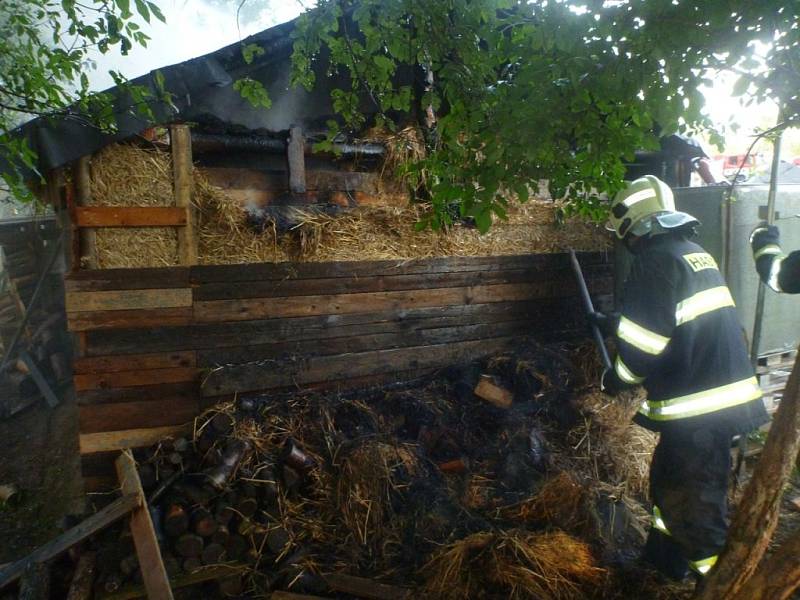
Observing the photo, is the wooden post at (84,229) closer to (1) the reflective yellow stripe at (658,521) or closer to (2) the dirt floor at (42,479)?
(2) the dirt floor at (42,479)

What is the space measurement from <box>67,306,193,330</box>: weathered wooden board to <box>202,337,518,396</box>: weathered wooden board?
57 centimetres

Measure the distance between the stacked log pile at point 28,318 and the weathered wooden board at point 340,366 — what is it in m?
5.21

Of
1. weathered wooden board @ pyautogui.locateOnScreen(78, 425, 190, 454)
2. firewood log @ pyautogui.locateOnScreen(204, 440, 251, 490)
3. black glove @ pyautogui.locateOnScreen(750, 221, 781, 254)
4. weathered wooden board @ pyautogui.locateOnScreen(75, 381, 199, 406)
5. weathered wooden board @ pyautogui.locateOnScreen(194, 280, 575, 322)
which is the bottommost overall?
firewood log @ pyautogui.locateOnScreen(204, 440, 251, 490)

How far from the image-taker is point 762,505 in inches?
86.0

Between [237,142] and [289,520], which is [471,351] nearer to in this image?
[289,520]

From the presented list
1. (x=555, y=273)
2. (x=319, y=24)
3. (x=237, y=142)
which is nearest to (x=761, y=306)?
(x=555, y=273)

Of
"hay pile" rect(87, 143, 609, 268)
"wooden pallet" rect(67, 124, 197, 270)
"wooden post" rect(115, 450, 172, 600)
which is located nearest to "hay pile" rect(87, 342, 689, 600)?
"wooden post" rect(115, 450, 172, 600)

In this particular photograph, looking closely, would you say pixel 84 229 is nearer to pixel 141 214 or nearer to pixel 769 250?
pixel 141 214

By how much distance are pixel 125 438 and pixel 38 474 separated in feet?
9.16

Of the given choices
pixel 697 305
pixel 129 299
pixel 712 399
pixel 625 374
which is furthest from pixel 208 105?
pixel 712 399

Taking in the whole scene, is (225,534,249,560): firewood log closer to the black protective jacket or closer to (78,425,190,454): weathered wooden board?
(78,425,190,454): weathered wooden board

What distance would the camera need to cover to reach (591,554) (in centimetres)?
341

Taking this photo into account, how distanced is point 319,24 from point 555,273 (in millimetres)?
3839

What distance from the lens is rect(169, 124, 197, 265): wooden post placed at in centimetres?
430
